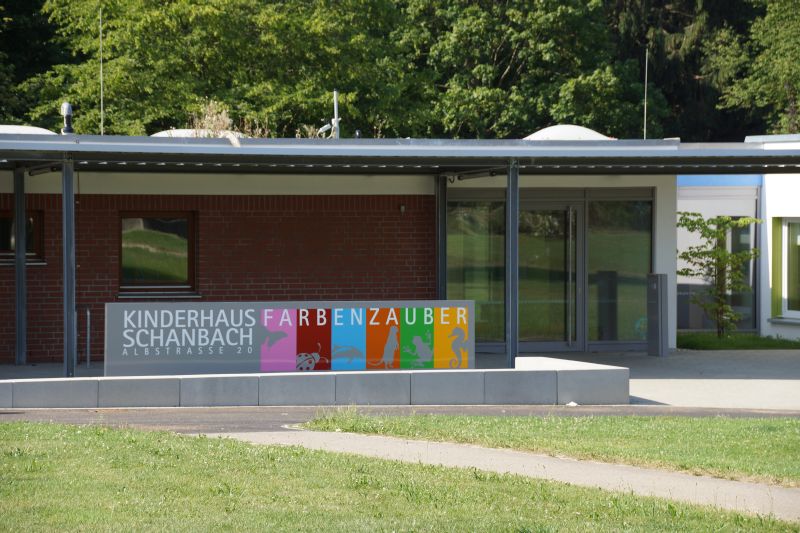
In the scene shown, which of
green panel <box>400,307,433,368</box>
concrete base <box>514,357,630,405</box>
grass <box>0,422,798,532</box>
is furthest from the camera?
green panel <box>400,307,433,368</box>

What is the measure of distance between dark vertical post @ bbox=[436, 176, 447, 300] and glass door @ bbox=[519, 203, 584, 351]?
55.1 inches

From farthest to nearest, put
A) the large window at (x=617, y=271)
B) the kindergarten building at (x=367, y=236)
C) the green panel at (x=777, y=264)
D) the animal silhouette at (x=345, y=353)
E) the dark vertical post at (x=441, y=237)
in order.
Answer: the green panel at (x=777, y=264), the large window at (x=617, y=271), the dark vertical post at (x=441, y=237), the kindergarten building at (x=367, y=236), the animal silhouette at (x=345, y=353)

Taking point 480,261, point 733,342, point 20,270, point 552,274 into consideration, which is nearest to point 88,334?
point 20,270

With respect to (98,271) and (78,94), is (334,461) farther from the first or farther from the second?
(78,94)

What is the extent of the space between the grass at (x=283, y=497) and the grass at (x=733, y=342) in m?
13.7

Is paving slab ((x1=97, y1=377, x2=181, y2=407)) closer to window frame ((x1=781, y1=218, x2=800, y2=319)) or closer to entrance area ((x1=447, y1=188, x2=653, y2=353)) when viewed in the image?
entrance area ((x1=447, y1=188, x2=653, y2=353))

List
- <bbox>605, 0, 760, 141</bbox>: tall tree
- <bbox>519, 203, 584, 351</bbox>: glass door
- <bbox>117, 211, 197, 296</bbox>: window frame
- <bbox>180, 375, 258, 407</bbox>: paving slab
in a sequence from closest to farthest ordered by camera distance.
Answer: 1. <bbox>180, 375, 258, 407</bbox>: paving slab
2. <bbox>117, 211, 197, 296</bbox>: window frame
3. <bbox>519, 203, 584, 351</bbox>: glass door
4. <bbox>605, 0, 760, 141</bbox>: tall tree

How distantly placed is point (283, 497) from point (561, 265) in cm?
1348

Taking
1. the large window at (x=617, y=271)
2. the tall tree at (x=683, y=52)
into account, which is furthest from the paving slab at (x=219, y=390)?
the tall tree at (x=683, y=52)

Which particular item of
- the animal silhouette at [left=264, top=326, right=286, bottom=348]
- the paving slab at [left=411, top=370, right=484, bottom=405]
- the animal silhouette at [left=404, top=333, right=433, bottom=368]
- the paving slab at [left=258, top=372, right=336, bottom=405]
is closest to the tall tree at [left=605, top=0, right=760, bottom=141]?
the animal silhouette at [left=404, top=333, right=433, bottom=368]

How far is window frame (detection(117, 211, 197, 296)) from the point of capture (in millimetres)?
20391

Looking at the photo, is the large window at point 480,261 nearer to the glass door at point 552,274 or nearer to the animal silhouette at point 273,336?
the glass door at point 552,274

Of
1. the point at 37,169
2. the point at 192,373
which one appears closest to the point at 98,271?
the point at 37,169

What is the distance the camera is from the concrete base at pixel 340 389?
48.2 ft
